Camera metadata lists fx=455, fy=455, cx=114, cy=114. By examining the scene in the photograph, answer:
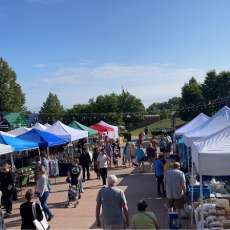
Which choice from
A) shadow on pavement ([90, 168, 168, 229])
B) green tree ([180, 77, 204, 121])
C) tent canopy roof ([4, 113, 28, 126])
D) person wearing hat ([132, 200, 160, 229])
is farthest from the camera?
green tree ([180, 77, 204, 121])

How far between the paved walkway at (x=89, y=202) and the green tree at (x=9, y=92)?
44574 millimetres

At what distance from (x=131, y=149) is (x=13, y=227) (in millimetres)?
13858

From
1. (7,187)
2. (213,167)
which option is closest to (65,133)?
(7,187)

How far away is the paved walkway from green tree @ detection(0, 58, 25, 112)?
4457 centimetres

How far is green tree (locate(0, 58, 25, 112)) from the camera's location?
63.7 metres

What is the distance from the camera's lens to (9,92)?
64.6 metres

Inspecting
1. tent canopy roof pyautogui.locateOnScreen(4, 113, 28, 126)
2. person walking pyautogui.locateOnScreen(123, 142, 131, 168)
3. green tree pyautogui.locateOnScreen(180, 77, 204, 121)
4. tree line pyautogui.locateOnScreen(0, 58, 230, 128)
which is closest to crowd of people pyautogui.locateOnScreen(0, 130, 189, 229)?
person walking pyautogui.locateOnScreen(123, 142, 131, 168)

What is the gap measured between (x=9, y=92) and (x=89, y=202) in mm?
52332

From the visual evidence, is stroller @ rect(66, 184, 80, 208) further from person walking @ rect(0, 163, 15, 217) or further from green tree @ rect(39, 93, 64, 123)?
green tree @ rect(39, 93, 64, 123)

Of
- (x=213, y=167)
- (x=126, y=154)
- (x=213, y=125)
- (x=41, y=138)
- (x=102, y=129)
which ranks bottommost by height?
(x=126, y=154)

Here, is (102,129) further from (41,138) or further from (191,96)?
(191,96)

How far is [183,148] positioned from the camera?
20.4 metres

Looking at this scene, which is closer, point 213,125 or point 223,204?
point 223,204

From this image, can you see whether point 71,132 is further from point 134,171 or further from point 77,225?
point 77,225
